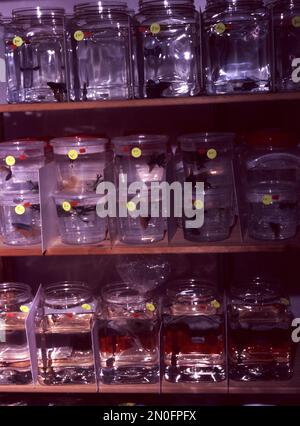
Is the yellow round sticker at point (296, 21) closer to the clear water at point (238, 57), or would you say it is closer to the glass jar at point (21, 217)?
the clear water at point (238, 57)

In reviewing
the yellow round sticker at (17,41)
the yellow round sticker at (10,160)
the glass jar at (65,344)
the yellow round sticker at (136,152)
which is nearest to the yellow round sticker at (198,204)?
the yellow round sticker at (136,152)

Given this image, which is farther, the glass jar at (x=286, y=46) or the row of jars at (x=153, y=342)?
the row of jars at (x=153, y=342)

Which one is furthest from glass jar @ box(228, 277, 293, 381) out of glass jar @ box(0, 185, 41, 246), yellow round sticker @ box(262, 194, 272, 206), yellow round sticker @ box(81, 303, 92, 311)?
glass jar @ box(0, 185, 41, 246)

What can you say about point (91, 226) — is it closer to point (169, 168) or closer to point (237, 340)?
point (169, 168)

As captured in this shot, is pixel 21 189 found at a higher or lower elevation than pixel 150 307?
higher

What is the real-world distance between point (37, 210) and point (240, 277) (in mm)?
825

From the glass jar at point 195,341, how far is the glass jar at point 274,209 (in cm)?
31

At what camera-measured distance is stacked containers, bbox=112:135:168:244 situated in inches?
72.7

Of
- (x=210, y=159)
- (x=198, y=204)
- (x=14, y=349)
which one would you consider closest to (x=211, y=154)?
(x=210, y=159)

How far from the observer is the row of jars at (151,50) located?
5.92 ft

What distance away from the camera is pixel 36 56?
1.90 m

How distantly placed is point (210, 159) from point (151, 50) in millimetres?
385

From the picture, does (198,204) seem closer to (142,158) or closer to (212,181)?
(212,181)
